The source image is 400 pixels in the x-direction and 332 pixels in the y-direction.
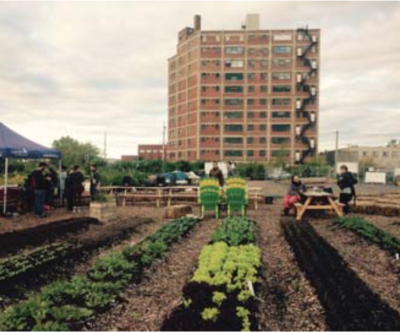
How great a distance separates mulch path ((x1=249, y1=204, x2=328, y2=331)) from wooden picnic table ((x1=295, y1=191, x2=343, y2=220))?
511 cm

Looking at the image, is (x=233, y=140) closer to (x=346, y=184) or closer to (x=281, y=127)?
(x=281, y=127)

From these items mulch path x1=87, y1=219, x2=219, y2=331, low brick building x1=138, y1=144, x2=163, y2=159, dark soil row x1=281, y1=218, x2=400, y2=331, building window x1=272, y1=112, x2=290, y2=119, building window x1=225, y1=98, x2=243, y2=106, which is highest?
building window x1=225, y1=98, x2=243, y2=106

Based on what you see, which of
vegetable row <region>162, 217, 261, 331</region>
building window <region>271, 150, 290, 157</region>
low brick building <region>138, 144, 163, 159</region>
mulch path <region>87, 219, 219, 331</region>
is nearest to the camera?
vegetable row <region>162, 217, 261, 331</region>

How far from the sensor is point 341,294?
19.0 ft

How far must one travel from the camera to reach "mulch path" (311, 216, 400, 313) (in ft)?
21.3

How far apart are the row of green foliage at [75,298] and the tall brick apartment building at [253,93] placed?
83254 mm

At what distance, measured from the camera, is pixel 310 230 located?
11758 mm

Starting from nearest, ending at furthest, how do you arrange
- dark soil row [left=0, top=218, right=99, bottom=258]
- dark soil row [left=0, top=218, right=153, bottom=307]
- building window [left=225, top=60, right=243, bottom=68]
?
dark soil row [left=0, top=218, right=153, bottom=307], dark soil row [left=0, top=218, right=99, bottom=258], building window [left=225, top=60, right=243, bottom=68]

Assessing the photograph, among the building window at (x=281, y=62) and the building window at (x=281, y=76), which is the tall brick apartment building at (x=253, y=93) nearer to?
the building window at (x=281, y=62)

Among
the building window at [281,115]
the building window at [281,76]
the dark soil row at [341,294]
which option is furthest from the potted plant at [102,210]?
the building window at [281,76]

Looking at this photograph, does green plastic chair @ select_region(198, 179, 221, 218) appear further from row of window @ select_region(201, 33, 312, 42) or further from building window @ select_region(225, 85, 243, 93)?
row of window @ select_region(201, 33, 312, 42)

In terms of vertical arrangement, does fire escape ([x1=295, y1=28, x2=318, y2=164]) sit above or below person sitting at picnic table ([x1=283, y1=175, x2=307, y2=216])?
above

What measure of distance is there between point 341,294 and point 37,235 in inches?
299

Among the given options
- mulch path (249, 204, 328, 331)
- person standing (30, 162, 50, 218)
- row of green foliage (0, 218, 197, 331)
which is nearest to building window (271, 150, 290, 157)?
person standing (30, 162, 50, 218)
